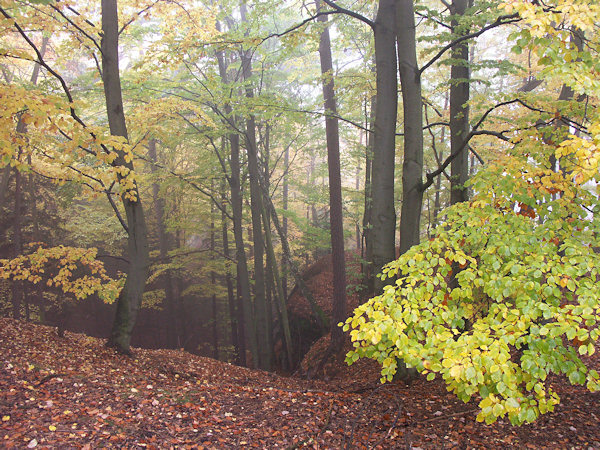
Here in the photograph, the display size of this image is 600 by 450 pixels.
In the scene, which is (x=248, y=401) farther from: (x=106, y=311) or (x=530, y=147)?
(x=106, y=311)

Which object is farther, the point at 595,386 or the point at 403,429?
the point at 403,429

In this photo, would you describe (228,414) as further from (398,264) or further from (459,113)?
(459,113)

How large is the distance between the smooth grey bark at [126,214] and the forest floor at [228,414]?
84 cm

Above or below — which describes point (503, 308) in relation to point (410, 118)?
below

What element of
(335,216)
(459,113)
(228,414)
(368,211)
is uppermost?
(459,113)

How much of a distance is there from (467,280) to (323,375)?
20.9ft

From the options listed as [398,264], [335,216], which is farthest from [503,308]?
[335,216]

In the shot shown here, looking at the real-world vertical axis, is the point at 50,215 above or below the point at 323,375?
above

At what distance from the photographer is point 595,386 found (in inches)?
95.1

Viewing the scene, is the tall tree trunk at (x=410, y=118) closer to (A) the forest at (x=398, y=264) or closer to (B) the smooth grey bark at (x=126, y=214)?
(A) the forest at (x=398, y=264)

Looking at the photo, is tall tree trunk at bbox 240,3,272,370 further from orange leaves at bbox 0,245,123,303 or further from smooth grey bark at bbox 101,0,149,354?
orange leaves at bbox 0,245,123,303

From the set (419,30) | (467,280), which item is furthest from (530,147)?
(419,30)

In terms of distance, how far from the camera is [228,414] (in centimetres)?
421

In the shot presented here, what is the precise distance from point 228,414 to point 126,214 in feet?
11.9
